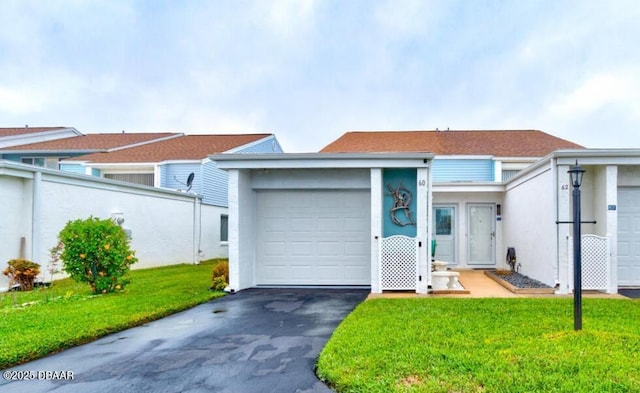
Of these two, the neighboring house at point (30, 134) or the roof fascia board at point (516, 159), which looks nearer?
the roof fascia board at point (516, 159)

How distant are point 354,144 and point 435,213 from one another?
6.73m

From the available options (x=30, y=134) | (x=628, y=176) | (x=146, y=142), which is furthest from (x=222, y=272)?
(x=30, y=134)

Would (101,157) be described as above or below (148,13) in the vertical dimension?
below

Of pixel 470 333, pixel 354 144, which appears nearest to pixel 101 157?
pixel 354 144

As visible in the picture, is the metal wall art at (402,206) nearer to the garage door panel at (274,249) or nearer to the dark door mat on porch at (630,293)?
the garage door panel at (274,249)

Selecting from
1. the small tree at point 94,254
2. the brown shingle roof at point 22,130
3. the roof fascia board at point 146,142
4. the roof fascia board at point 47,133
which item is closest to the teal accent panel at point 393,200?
the small tree at point 94,254

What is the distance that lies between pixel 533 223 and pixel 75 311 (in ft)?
32.4

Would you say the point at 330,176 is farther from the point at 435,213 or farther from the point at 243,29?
the point at 243,29

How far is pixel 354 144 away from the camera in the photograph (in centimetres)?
1998

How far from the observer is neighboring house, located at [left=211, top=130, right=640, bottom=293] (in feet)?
29.4

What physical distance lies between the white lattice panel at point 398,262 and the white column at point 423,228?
111 mm

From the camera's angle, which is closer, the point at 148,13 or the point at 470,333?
the point at 470,333

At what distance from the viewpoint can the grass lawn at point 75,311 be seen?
17.1ft

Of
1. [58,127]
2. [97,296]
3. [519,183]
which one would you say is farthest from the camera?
[58,127]
